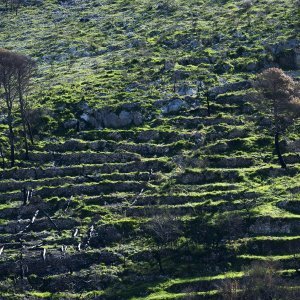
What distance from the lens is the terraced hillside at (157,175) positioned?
1529 inches

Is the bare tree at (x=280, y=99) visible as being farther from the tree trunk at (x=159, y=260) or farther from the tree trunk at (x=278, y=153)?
the tree trunk at (x=159, y=260)

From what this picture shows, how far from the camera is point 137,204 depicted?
4625 centimetres

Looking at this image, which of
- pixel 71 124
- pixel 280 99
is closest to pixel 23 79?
pixel 71 124

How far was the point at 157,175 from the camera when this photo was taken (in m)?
49.9

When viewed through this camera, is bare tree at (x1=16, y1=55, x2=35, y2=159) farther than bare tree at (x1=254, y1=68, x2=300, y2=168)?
Yes

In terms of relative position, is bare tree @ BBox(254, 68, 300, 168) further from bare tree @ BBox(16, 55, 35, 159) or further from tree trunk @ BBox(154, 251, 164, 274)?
bare tree @ BBox(16, 55, 35, 159)

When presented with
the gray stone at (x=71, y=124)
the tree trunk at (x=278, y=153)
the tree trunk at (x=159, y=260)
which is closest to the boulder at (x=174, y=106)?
the gray stone at (x=71, y=124)

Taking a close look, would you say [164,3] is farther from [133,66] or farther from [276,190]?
[276,190]

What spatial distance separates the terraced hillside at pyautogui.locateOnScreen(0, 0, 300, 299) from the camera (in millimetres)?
38844

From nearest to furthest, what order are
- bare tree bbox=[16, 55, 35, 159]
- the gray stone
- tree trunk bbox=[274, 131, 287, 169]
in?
tree trunk bbox=[274, 131, 287, 169] → bare tree bbox=[16, 55, 35, 159] → the gray stone

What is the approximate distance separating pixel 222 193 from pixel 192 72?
2623cm

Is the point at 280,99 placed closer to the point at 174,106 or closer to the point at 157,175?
the point at 157,175

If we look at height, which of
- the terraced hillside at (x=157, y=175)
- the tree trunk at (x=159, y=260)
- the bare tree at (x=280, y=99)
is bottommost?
the tree trunk at (x=159, y=260)

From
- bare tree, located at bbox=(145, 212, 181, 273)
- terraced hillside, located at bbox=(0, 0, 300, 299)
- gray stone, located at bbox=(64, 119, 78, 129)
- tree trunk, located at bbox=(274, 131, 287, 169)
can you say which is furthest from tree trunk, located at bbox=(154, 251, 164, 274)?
gray stone, located at bbox=(64, 119, 78, 129)
